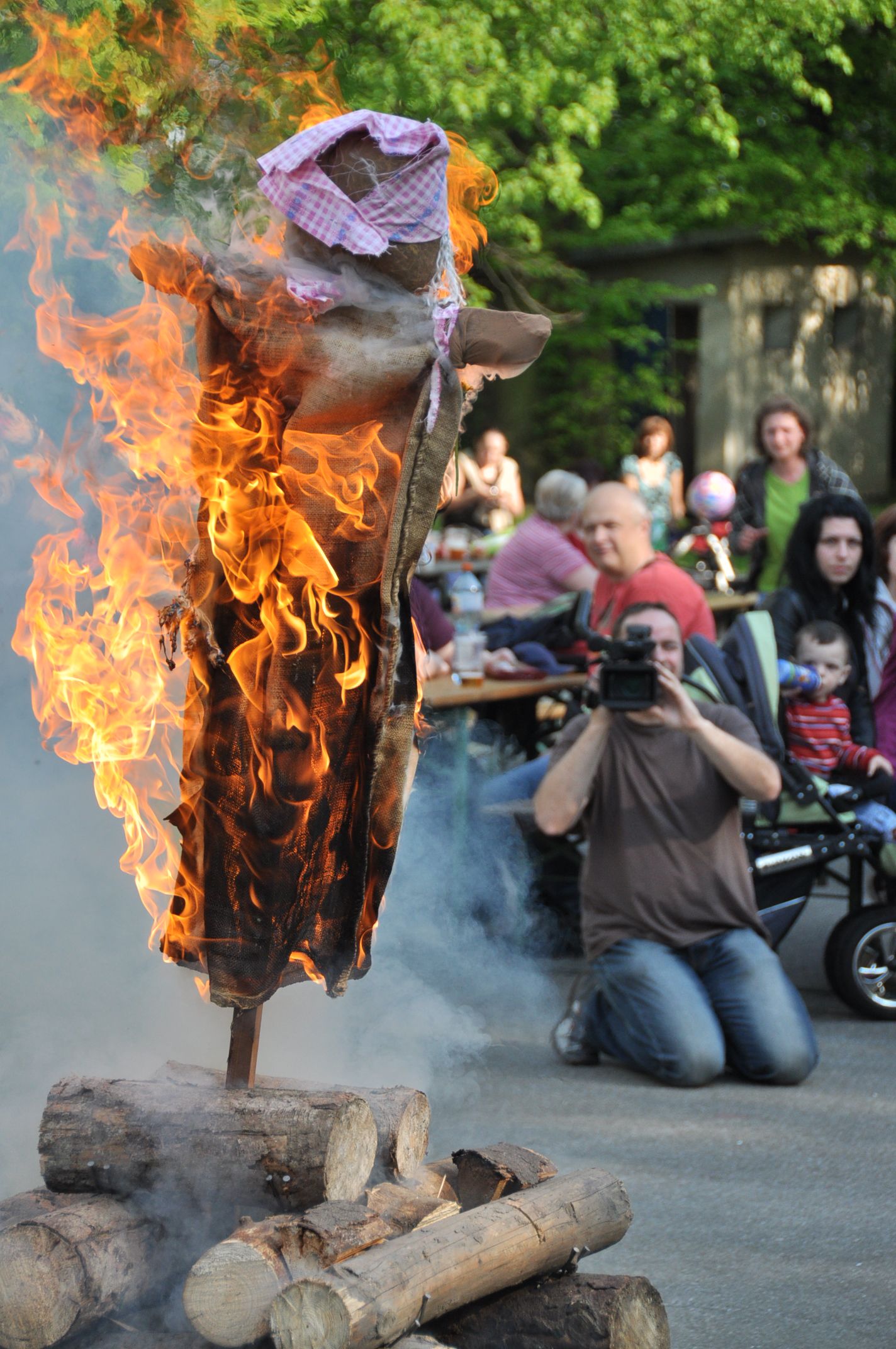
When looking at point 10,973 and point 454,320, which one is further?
point 10,973

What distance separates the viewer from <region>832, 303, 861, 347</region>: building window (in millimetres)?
22594

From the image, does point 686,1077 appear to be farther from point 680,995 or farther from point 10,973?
point 10,973

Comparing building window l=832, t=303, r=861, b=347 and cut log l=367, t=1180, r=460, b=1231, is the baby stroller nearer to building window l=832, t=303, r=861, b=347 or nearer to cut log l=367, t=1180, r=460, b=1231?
cut log l=367, t=1180, r=460, b=1231

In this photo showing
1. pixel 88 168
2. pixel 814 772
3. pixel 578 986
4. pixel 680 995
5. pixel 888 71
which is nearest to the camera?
pixel 88 168

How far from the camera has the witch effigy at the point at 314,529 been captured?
8.84ft

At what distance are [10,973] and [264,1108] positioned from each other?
Result: 1403mm

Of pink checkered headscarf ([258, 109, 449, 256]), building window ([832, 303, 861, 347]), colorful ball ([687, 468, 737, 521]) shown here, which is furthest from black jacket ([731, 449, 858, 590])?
building window ([832, 303, 861, 347])

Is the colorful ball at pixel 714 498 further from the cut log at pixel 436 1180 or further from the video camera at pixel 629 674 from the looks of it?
the cut log at pixel 436 1180

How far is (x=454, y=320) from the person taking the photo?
277 cm

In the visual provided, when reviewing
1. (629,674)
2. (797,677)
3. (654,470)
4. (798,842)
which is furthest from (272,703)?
(654,470)

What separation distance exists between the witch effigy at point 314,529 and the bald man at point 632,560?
312 centimetres

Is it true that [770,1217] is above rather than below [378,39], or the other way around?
below

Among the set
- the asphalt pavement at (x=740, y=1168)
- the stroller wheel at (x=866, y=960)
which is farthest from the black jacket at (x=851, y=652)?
the asphalt pavement at (x=740, y=1168)

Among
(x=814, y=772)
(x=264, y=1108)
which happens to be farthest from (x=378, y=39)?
(x=264, y=1108)
